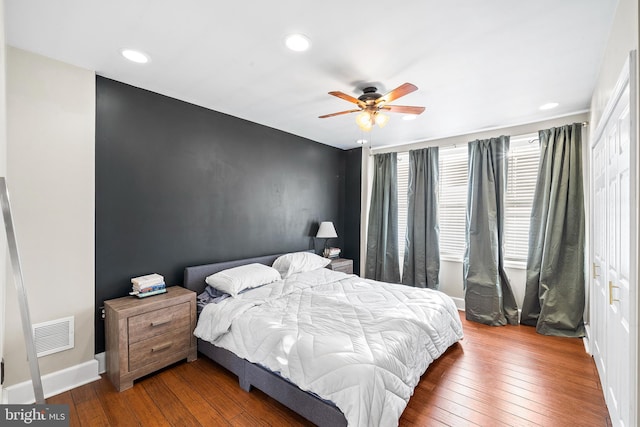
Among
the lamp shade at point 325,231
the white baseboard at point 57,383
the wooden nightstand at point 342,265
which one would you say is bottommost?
the white baseboard at point 57,383

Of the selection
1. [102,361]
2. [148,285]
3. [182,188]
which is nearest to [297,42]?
[182,188]

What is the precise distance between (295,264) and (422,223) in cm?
208

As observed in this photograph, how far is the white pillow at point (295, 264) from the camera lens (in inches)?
143

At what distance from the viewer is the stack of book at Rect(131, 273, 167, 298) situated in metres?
2.54

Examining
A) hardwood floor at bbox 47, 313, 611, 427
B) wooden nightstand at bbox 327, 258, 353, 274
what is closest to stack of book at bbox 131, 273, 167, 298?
hardwood floor at bbox 47, 313, 611, 427

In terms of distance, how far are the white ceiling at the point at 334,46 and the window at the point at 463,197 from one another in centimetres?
81

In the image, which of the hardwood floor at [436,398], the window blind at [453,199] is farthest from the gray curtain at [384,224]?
the hardwood floor at [436,398]

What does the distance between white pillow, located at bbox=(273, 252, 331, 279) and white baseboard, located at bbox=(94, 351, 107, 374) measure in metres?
1.83

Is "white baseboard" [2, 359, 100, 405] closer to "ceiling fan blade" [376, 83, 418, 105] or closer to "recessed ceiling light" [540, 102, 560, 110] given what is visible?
"ceiling fan blade" [376, 83, 418, 105]

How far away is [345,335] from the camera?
6.61 feet

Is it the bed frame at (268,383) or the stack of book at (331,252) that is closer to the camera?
the bed frame at (268,383)

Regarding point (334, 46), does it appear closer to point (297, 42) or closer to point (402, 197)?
point (297, 42)

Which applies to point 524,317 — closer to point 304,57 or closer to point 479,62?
point 479,62

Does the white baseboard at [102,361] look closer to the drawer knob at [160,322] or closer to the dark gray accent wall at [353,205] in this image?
the drawer knob at [160,322]
